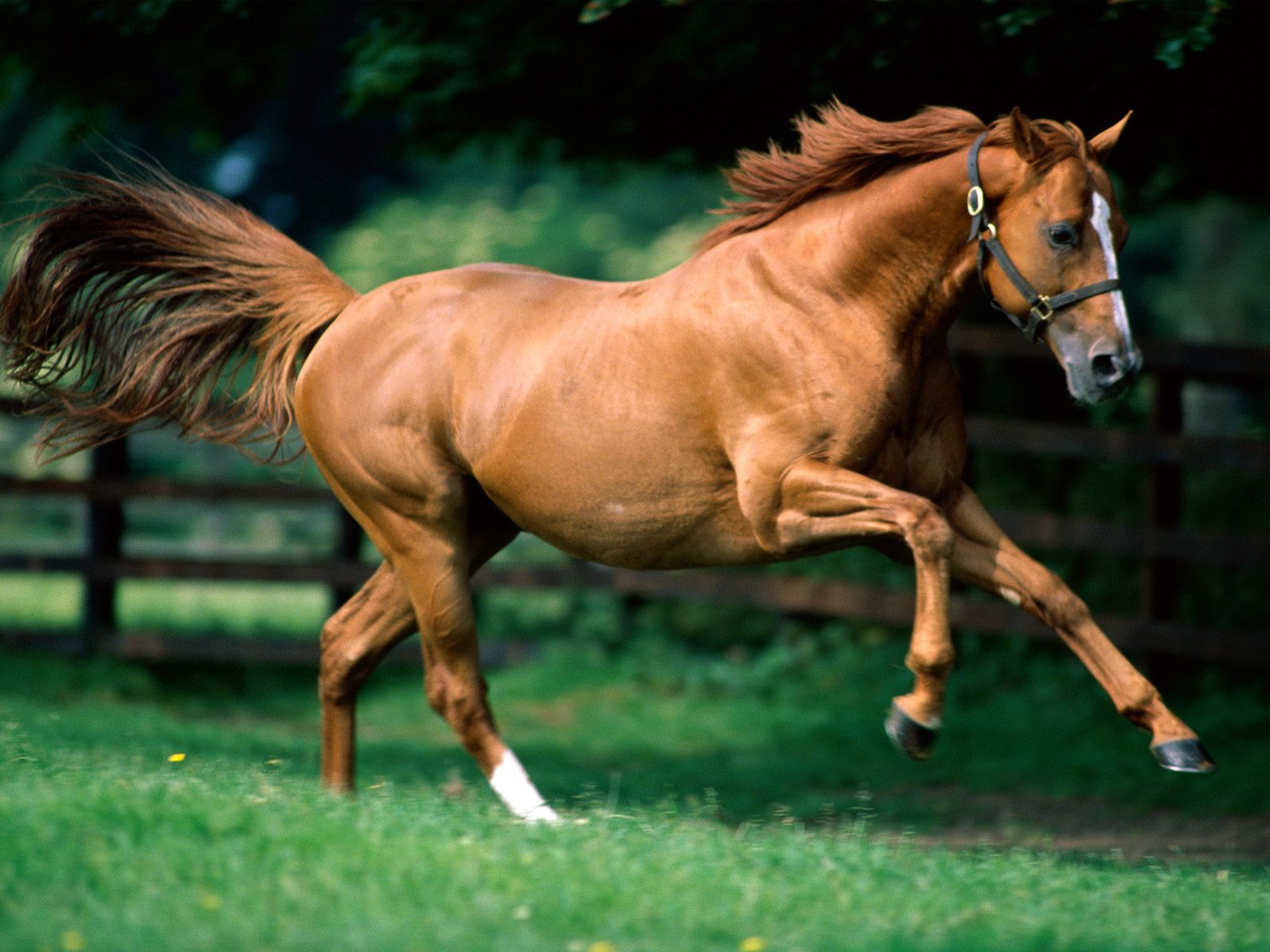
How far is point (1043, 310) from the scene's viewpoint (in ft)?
15.0

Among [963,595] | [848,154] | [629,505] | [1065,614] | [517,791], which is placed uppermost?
[848,154]

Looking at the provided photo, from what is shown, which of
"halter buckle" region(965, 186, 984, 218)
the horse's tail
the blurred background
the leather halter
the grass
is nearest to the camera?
the grass

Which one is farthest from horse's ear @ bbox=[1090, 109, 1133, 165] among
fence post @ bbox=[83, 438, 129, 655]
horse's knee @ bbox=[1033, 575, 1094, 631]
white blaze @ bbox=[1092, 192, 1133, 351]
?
fence post @ bbox=[83, 438, 129, 655]

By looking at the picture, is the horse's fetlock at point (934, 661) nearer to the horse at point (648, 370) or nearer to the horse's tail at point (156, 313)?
the horse at point (648, 370)

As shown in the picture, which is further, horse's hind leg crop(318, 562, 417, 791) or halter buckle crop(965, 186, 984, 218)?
horse's hind leg crop(318, 562, 417, 791)

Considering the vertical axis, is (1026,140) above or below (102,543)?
above

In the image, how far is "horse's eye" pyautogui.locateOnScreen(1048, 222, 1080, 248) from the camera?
450cm

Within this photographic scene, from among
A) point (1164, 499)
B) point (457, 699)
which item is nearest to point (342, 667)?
point (457, 699)

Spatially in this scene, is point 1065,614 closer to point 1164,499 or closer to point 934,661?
point 934,661

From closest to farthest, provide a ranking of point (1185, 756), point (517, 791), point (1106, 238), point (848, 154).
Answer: point (1185, 756) < point (1106, 238) < point (848, 154) < point (517, 791)

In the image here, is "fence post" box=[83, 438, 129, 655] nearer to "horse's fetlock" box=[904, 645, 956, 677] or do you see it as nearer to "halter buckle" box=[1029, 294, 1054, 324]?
"horse's fetlock" box=[904, 645, 956, 677]

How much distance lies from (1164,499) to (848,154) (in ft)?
13.4

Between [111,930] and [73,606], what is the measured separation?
11.4 metres

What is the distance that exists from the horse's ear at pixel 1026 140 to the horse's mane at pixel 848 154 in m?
0.02
